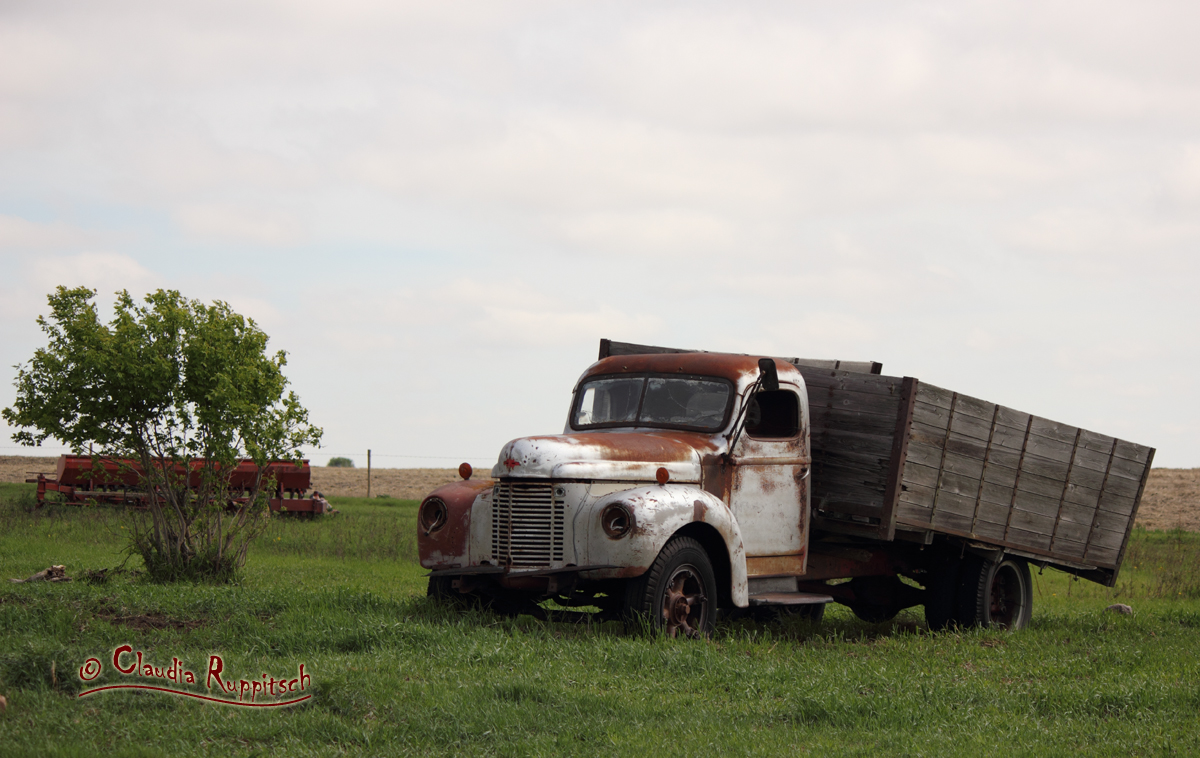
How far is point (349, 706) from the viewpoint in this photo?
19.7ft

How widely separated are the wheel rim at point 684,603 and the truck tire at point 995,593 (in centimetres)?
382

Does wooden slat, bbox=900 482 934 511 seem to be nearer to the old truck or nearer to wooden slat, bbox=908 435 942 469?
the old truck

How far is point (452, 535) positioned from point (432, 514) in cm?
37

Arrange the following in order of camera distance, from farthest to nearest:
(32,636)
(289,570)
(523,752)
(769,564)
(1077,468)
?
(289,570) → (1077,468) → (769,564) → (32,636) → (523,752)

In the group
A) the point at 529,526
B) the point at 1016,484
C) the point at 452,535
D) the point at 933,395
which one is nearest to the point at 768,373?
the point at 933,395

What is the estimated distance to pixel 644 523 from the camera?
817 centimetres

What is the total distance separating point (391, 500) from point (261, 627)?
27937mm

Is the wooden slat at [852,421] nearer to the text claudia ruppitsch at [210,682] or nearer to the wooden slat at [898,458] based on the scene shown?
the wooden slat at [898,458]

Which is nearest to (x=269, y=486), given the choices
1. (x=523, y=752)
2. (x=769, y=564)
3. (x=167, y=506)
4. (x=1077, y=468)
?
(x=167, y=506)

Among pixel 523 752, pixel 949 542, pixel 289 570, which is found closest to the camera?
pixel 523 752

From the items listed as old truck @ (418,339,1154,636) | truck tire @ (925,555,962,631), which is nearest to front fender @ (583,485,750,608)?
old truck @ (418,339,1154,636)

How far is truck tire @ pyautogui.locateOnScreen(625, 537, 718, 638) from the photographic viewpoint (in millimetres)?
8281

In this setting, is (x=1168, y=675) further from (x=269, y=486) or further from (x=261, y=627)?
(x=269, y=486)

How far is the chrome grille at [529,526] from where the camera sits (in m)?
8.49
